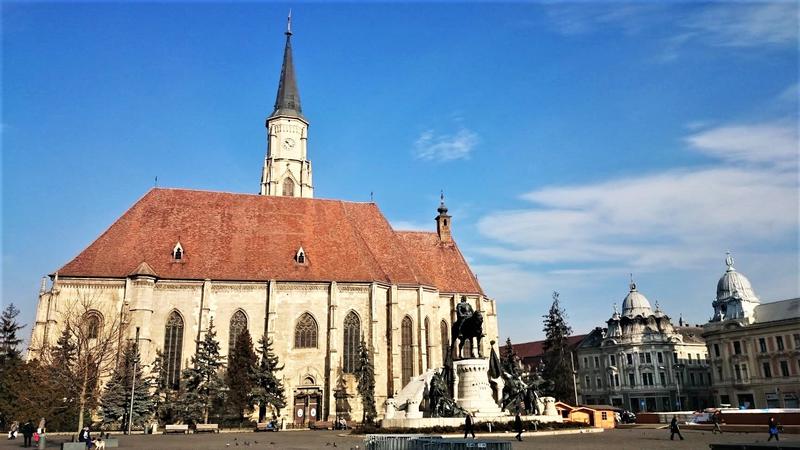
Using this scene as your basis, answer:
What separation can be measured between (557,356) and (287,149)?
33010 millimetres

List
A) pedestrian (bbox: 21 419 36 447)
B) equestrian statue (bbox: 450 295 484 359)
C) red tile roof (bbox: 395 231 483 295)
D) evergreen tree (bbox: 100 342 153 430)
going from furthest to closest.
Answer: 1. red tile roof (bbox: 395 231 483 295)
2. evergreen tree (bbox: 100 342 153 430)
3. equestrian statue (bbox: 450 295 484 359)
4. pedestrian (bbox: 21 419 36 447)

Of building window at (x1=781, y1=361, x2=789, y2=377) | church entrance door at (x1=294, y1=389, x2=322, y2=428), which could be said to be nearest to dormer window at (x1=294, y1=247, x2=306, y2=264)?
church entrance door at (x1=294, y1=389, x2=322, y2=428)

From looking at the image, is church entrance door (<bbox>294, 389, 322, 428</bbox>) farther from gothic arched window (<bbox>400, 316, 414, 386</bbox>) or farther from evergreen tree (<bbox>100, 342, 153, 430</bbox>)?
evergreen tree (<bbox>100, 342, 153, 430</bbox>)

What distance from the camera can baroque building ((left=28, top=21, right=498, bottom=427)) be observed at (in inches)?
1442

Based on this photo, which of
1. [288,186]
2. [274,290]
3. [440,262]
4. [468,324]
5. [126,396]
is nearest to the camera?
[468,324]

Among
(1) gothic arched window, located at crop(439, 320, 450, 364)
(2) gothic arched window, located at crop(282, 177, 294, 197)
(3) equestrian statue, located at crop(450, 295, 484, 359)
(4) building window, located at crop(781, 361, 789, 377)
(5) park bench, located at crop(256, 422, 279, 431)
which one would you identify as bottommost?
(5) park bench, located at crop(256, 422, 279, 431)

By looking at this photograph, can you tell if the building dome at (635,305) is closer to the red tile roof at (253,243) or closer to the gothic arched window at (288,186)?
the red tile roof at (253,243)

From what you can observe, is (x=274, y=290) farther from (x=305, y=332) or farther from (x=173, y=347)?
(x=173, y=347)

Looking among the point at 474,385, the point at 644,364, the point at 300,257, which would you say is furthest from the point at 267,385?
the point at 644,364

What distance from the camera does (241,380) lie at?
114 ft

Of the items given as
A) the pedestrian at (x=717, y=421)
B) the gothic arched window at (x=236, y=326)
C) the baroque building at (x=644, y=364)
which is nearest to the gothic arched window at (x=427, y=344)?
the gothic arched window at (x=236, y=326)

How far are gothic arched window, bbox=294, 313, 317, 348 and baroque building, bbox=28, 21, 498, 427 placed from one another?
6 cm

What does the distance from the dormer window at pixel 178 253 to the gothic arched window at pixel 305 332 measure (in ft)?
Answer: 28.0

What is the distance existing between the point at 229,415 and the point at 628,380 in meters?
48.1
